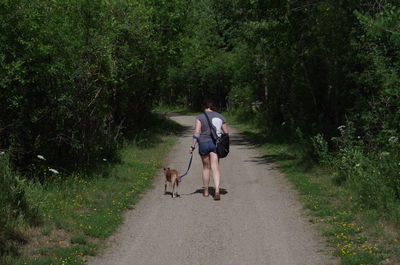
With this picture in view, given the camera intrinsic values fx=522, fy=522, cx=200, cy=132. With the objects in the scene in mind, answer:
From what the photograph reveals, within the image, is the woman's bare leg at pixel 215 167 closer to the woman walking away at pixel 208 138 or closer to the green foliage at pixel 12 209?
the woman walking away at pixel 208 138

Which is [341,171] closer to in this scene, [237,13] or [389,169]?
[389,169]

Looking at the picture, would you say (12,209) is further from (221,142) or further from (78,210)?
(221,142)

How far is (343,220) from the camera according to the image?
332 inches

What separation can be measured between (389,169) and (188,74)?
41357 millimetres

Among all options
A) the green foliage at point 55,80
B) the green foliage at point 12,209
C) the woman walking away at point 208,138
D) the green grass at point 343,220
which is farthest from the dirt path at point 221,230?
the green foliage at point 55,80

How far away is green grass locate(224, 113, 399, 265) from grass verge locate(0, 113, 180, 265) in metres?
3.40

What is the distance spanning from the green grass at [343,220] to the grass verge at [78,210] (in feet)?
11.1

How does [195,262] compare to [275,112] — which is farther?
[275,112]

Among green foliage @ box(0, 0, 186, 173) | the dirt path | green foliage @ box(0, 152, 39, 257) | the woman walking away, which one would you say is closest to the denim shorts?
the woman walking away

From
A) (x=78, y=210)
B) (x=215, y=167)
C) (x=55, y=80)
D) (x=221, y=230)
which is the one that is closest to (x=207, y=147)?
(x=215, y=167)

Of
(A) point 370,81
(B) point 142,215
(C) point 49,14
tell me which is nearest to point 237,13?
(A) point 370,81

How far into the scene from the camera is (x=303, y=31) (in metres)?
17.4

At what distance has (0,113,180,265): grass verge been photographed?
6.91 metres

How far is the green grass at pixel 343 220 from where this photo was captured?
6.71 meters
